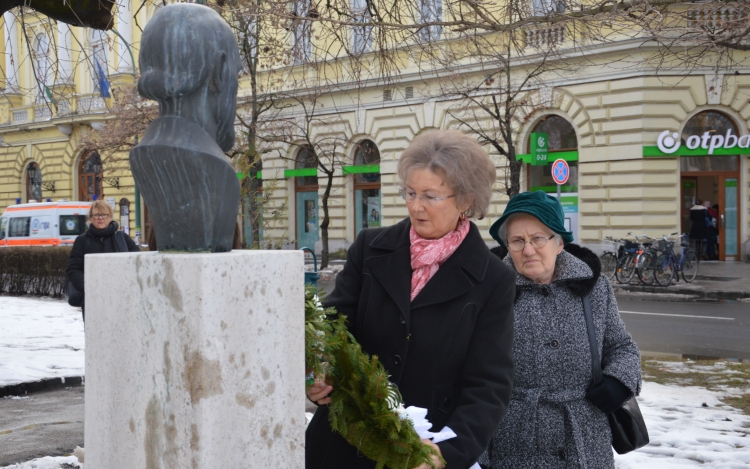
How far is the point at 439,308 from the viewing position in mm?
2736

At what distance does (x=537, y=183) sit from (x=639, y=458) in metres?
18.7

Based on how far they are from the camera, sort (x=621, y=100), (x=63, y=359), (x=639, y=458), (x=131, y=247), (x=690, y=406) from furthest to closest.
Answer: (x=621, y=100) < (x=63, y=359) < (x=131, y=247) < (x=690, y=406) < (x=639, y=458)

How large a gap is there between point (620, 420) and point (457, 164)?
3.86ft

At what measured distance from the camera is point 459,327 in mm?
2686

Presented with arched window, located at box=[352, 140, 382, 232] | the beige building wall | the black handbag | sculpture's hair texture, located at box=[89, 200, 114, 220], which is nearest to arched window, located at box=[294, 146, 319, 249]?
arched window, located at box=[352, 140, 382, 232]

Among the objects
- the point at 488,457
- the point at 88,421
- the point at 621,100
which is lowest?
the point at 488,457

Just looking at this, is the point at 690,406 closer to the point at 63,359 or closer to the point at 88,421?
the point at 88,421

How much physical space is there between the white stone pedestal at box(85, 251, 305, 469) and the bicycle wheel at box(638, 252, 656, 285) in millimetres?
16155

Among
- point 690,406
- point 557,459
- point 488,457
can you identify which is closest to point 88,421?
point 488,457

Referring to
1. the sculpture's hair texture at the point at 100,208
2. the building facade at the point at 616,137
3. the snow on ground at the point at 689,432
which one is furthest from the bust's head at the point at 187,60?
the building facade at the point at 616,137

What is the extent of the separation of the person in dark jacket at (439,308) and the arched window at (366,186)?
24272 millimetres

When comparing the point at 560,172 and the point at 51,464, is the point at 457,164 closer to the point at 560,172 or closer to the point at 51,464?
the point at 51,464

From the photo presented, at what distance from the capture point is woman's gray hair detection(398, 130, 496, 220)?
2760 mm

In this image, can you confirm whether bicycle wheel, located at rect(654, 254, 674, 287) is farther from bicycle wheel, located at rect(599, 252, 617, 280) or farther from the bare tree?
the bare tree
